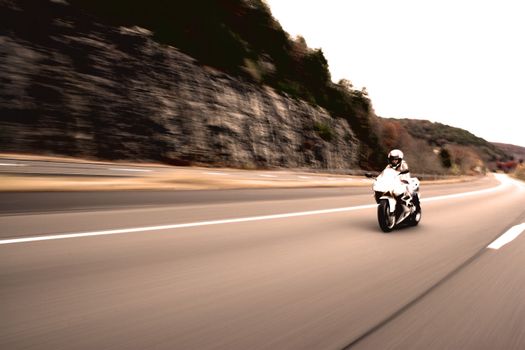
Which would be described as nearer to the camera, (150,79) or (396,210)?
(396,210)

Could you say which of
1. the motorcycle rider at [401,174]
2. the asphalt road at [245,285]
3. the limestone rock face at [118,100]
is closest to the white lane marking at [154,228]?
the asphalt road at [245,285]

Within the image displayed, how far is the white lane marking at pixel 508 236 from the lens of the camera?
593cm

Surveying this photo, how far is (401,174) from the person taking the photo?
6797 millimetres

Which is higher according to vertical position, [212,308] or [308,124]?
[308,124]

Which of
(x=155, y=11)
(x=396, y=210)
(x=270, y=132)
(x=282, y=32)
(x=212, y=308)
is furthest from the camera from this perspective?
(x=282, y=32)

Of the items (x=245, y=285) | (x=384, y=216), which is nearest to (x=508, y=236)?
(x=384, y=216)

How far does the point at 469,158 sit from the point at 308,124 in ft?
525

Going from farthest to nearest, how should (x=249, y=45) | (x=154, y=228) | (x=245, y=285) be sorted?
(x=249, y=45) < (x=154, y=228) < (x=245, y=285)

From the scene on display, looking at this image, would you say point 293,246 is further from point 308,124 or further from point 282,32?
point 282,32

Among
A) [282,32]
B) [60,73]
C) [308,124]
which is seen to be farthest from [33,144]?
[282,32]

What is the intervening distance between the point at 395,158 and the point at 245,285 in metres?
4.14

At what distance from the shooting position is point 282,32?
51531 mm

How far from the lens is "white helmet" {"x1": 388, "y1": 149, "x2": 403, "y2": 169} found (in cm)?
663

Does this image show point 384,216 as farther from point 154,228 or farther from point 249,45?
point 249,45
